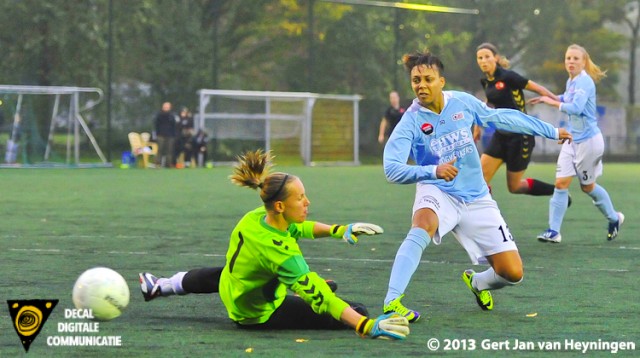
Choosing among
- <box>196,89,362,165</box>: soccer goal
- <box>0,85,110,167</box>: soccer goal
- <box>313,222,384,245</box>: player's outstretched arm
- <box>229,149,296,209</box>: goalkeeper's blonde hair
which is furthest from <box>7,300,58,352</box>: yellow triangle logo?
<box>196,89,362,165</box>: soccer goal

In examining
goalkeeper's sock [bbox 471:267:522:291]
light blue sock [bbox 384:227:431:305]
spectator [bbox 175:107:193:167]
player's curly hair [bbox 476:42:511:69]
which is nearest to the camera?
light blue sock [bbox 384:227:431:305]

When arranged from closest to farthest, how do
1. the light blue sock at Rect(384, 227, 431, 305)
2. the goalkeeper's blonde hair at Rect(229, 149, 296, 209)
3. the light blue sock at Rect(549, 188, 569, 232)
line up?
1. the goalkeeper's blonde hair at Rect(229, 149, 296, 209)
2. the light blue sock at Rect(384, 227, 431, 305)
3. the light blue sock at Rect(549, 188, 569, 232)

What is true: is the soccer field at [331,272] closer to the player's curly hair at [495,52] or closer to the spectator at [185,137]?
the player's curly hair at [495,52]

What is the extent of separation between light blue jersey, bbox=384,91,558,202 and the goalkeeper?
78 centimetres

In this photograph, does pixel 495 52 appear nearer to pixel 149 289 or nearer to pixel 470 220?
pixel 470 220

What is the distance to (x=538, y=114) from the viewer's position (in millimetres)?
→ 49844

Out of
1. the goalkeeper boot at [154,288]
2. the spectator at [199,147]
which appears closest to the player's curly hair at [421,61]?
the goalkeeper boot at [154,288]

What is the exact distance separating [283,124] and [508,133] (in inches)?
952

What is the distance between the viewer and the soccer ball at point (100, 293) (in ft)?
21.5

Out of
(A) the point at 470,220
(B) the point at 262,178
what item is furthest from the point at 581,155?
(B) the point at 262,178

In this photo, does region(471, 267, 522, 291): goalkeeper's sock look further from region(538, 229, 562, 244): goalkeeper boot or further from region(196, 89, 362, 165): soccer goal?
region(196, 89, 362, 165): soccer goal

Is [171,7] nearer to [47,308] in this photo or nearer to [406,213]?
[406,213]

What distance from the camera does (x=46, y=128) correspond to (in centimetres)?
3175

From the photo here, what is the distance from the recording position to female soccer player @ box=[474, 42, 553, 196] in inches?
470
